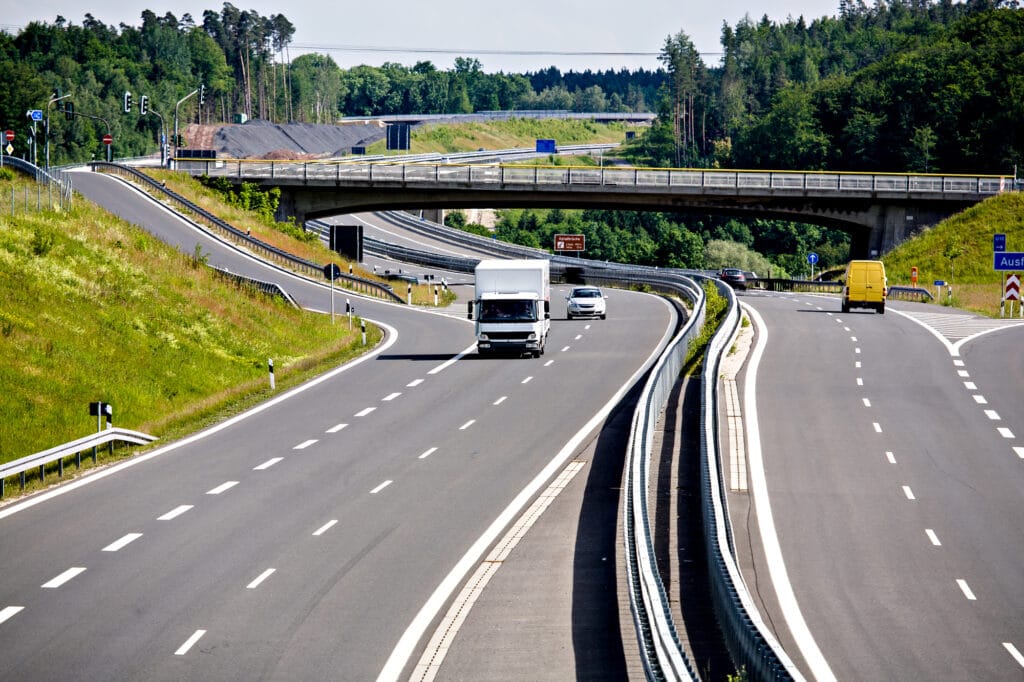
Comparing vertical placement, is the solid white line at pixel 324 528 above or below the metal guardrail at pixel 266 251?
below

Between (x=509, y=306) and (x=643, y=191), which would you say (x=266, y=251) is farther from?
(x=509, y=306)

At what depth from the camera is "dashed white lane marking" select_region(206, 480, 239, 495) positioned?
77.2 feet

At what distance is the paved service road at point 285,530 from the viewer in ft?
48.5

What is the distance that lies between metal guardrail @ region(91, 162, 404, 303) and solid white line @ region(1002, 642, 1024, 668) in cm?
5224

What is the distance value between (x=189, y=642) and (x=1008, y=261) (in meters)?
51.5

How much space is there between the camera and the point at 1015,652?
14797mm

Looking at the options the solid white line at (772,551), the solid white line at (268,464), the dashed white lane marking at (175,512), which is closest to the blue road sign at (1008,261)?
the solid white line at (772,551)

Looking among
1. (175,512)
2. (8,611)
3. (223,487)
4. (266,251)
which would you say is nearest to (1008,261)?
(266,251)

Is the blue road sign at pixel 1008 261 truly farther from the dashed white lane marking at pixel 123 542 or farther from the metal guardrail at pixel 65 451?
the dashed white lane marking at pixel 123 542

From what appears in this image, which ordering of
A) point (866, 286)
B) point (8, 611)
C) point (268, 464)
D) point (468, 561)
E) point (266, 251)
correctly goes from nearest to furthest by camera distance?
point (8, 611)
point (468, 561)
point (268, 464)
point (866, 286)
point (266, 251)

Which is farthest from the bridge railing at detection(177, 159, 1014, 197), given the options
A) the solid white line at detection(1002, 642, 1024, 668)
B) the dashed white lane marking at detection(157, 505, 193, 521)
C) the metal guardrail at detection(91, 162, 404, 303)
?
the solid white line at detection(1002, 642, 1024, 668)

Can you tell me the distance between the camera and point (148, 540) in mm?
19828

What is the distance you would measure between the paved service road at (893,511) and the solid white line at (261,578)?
6.62 metres

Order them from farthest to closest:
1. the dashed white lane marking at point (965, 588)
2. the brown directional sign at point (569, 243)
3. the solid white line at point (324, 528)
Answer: the brown directional sign at point (569, 243) < the solid white line at point (324, 528) < the dashed white lane marking at point (965, 588)
